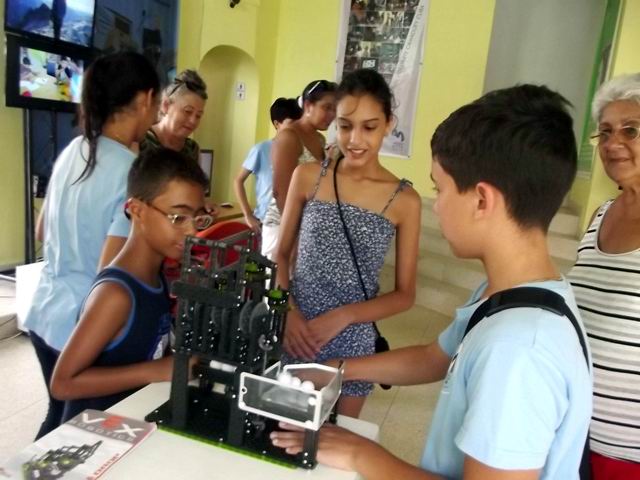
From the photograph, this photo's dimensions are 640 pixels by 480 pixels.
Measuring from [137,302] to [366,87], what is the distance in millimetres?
855

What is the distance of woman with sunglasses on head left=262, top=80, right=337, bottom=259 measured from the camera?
8.00ft

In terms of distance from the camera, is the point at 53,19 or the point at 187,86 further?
the point at 53,19

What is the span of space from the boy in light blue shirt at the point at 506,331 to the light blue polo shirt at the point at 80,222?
82 centimetres

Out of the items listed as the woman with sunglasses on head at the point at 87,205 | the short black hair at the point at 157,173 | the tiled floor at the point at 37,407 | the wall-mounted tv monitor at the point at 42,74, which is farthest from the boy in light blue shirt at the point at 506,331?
the wall-mounted tv monitor at the point at 42,74

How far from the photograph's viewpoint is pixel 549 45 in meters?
5.56

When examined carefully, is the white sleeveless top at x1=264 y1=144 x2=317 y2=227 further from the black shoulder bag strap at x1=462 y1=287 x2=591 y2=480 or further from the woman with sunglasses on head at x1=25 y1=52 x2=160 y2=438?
the black shoulder bag strap at x1=462 y1=287 x2=591 y2=480

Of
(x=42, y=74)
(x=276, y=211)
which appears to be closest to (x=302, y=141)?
(x=276, y=211)

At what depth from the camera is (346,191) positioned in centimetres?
150

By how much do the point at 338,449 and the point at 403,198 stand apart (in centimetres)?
80

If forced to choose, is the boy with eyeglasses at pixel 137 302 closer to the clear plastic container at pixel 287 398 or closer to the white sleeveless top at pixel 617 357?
the clear plastic container at pixel 287 398

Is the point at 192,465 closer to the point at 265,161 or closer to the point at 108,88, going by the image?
the point at 108,88

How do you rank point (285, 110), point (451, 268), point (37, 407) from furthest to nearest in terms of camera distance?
point (451, 268)
point (285, 110)
point (37, 407)

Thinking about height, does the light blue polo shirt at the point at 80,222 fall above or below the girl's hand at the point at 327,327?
above

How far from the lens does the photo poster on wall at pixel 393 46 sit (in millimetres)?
5305
